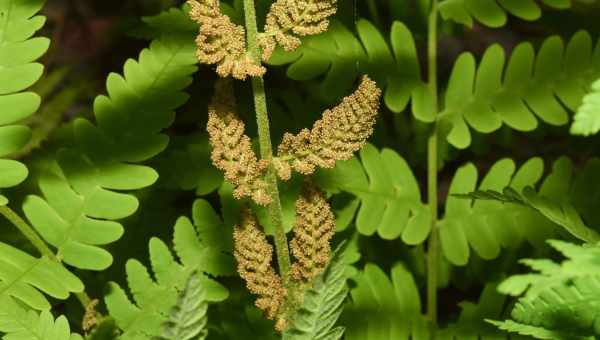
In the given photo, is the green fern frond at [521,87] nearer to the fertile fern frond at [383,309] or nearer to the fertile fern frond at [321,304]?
the fertile fern frond at [383,309]

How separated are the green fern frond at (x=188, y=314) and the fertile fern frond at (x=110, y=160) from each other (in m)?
0.69

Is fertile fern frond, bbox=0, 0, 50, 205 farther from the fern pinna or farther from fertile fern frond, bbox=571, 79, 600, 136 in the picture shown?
fertile fern frond, bbox=571, 79, 600, 136

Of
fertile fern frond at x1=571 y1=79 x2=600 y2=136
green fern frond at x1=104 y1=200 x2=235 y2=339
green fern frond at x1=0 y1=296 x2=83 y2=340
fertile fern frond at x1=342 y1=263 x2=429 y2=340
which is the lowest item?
fertile fern frond at x1=342 y1=263 x2=429 y2=340

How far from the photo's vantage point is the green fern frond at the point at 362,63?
2.27 meters

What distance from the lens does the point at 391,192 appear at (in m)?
2.38

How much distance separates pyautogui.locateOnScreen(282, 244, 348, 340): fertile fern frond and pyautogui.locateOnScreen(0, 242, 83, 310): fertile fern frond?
0.69m

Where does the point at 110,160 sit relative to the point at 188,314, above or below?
below

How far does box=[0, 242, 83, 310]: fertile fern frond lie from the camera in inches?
69.6

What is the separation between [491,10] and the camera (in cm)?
244

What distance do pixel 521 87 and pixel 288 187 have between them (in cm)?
79

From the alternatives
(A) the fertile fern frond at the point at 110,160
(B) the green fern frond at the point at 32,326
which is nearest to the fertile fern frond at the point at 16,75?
(A) the fertile fern frond at the point at 110,160

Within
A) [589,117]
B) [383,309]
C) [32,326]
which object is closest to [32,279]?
[32,326]

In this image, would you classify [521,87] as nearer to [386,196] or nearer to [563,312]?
[386,196]

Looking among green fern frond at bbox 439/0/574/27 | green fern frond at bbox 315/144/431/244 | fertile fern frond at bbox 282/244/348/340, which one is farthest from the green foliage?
green fern frond at bbox 439/0/574/27
